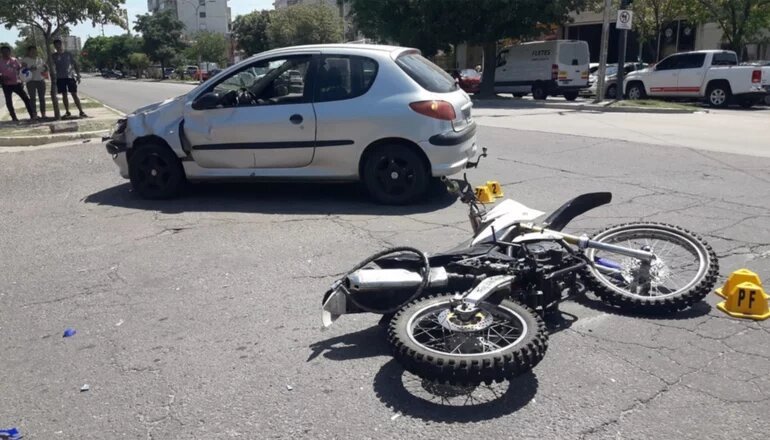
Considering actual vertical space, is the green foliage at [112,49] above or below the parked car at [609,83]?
above

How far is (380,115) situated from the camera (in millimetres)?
7082

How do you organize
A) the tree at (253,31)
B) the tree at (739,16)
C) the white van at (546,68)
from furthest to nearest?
the tree at (253,31)
the tree at (739,16)
the white van at (546,68)

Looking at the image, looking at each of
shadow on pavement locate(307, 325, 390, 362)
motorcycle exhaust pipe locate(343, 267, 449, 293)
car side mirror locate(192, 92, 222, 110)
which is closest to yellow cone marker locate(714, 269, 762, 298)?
motorcycle exhaust pipe locate(343, 267, 449, 293)

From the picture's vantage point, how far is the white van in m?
26.7

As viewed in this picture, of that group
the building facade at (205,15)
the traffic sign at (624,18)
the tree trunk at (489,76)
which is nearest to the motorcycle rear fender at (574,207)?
the traffic sign at (624,18)

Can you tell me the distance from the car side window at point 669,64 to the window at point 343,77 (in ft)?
61.7

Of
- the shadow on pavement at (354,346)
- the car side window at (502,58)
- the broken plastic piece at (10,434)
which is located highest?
the car side window at (502,58)

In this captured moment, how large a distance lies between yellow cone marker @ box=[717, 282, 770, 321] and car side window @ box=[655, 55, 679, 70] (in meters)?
20.8

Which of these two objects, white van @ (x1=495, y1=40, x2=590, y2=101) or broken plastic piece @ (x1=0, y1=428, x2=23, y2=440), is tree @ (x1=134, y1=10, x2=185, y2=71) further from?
broken plastic piece @ (x1=0, y1=428, x2=23, y2=440)

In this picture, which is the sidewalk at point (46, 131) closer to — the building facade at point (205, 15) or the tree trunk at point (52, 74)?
the tree trunk at point (52, 74)

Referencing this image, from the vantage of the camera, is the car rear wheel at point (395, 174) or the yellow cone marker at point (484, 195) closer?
the car rear wheel at point (395, 174)

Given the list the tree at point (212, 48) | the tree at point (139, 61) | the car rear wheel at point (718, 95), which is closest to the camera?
the car rear wheel at point (718, 95)

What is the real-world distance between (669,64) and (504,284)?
2228 cm

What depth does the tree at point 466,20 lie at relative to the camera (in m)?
26.2
